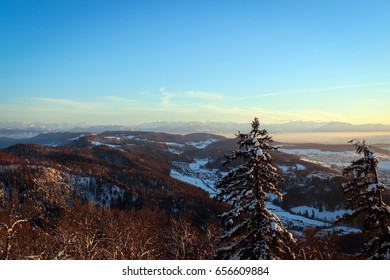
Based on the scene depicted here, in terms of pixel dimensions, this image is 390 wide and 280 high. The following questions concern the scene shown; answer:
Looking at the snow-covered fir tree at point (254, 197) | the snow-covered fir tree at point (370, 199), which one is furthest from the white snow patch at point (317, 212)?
the snow-covered fir tree at point (254, 197)

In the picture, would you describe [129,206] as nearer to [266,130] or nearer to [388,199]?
[388,199]

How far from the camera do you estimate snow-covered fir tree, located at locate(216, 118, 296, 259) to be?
41.3 feet

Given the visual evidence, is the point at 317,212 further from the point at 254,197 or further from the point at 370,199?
the point at 254,197

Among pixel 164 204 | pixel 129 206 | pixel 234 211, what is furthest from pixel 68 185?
pixel 234 211

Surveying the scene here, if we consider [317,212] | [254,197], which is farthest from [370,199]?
[317,212]

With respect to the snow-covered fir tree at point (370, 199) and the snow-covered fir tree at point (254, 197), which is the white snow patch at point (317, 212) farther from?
the snow-covered fir tree at point (254, 197)

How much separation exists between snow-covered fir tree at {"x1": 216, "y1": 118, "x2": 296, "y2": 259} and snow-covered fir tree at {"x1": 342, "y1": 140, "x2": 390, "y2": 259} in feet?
10.0

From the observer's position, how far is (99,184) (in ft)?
566

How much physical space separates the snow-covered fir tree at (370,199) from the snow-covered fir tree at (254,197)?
306 cm

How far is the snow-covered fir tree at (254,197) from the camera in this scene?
12.6m

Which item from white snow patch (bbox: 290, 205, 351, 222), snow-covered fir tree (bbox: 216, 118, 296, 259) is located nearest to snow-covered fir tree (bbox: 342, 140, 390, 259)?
snow-covered fir tree (bbox: 216, 118, 296, 259)

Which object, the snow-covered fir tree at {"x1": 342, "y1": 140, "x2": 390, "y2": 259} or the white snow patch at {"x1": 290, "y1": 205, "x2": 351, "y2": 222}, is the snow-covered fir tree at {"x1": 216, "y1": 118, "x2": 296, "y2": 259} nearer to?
the snow-covered fir tree at {"x1": 342, "y1": 140, "x2": 390, "y2": 259}
